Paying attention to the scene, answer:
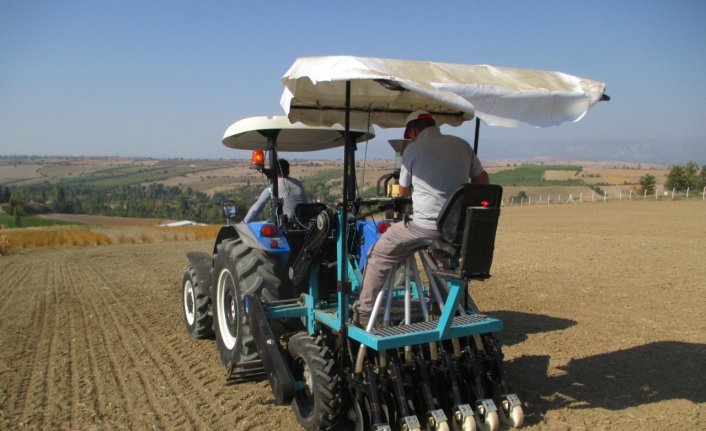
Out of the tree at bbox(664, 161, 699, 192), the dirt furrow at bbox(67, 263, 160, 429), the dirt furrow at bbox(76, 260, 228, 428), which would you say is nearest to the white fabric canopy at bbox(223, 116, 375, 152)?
the dirt furrow at bbox(76, 260, 228, 428)

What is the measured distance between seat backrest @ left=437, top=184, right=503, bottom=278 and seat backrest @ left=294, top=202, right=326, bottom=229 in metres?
1.91

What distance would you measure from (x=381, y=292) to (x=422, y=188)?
78 cm

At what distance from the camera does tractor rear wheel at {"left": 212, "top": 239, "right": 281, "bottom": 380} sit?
15.7 ft

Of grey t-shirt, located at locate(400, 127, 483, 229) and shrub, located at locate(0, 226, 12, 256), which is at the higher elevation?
grey t-shirt, located at locate(400, 127, 483, 229)

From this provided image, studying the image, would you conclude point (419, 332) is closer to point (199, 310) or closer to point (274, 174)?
point (274, 174)

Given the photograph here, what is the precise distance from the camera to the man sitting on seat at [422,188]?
3875mm

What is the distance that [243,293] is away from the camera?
480 centimetres

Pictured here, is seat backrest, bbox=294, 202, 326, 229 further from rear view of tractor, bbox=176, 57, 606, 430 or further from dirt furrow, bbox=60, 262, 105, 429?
dirt furrow, bbox=60, 262, 105, 429


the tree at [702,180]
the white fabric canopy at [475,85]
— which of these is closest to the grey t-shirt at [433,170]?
the white fabric canopy at [475,85]

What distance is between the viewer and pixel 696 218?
68.6ft

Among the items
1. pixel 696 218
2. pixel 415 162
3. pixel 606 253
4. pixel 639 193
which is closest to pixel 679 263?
pixel 606 253

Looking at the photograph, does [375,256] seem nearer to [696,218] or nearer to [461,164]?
[461,164]

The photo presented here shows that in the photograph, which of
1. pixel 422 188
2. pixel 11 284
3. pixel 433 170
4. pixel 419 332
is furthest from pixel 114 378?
pixel 11 284

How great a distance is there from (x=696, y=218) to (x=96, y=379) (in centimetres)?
2173
